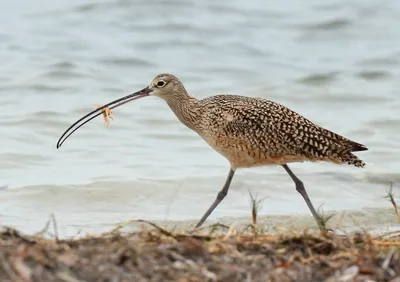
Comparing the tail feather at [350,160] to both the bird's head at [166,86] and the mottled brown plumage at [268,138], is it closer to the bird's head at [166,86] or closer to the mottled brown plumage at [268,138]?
the mottled brown plumage at [268,138]

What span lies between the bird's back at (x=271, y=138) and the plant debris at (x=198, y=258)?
201 centimetres

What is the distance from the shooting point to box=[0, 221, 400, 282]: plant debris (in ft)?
14.3

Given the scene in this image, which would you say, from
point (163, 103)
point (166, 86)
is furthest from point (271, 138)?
point (163, 103)

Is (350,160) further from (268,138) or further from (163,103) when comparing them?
(163,103)

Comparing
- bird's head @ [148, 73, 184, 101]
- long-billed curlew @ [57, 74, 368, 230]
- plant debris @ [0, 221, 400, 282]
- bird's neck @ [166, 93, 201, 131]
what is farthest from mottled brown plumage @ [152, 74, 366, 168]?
plant debris @ [0, 221, 400, 282]

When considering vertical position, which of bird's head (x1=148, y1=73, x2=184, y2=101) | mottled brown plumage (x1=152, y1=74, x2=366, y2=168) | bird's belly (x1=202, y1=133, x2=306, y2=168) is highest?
bird's head (x1=148, y1=73, x2=184, y2=101)

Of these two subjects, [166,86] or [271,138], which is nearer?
[271,138]

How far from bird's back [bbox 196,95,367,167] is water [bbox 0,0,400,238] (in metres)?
1.29

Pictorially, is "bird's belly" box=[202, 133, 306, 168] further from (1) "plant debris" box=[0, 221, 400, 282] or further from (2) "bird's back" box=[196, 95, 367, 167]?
(1) "plant debris" box=[0, 221, 400, 282]

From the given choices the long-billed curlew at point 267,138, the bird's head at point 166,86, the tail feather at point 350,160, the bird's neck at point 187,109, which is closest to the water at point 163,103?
the bird's neck at point 187,109

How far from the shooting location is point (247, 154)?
734 cm

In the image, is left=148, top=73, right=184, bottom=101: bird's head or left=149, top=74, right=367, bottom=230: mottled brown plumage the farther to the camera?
left=148, top=73, right=184, bottom=101: bird's head

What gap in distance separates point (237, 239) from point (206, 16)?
42.0 feet

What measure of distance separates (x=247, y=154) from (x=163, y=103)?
5.80m
